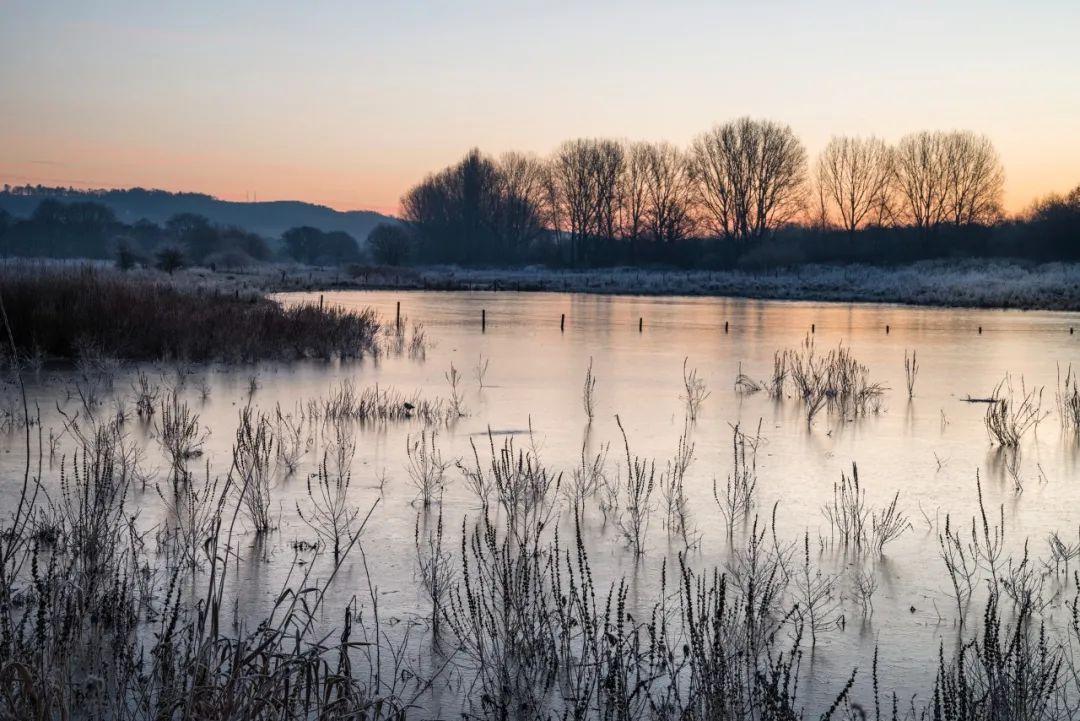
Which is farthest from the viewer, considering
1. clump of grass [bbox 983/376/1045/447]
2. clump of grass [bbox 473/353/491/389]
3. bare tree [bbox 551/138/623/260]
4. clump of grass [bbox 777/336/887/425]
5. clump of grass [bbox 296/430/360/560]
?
bare tree [bbox 551/138/623/260]

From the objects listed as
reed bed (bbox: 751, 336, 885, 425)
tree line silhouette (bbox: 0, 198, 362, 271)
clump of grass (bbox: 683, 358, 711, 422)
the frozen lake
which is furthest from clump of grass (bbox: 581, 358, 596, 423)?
tree line silhouette (bbox: 0, 198, 362, 271)

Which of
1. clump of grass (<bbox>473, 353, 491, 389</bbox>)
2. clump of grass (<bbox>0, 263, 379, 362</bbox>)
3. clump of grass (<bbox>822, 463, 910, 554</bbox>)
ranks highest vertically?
clump of grass (<bbox>0, 263, 379, 362</bbox>)

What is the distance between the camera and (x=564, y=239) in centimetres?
9875

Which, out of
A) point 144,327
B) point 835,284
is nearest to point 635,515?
point 144,327

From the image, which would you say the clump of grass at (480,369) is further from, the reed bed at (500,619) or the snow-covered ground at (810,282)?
the snow-covered ground at (810,282)

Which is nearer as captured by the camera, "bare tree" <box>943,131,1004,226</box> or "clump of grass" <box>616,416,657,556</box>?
"clump of grass" <box>616,416,657,556</box>

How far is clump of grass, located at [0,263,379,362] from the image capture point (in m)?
17.5

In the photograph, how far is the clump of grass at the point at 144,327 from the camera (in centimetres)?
1755

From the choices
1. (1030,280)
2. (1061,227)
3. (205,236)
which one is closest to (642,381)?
(1030,280)

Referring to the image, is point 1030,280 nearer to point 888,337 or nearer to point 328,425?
point 888,337

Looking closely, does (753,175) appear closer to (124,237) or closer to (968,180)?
(968,180)

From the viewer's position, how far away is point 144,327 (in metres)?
18.4

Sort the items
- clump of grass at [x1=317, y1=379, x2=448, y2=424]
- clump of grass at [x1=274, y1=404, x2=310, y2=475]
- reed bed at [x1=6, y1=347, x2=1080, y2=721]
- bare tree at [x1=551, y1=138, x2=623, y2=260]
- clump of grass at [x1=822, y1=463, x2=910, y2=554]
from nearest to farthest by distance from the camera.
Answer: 1. reed bed at [x1=6, y1=347, x2=1080, y2=721]
2. clump of grass at [x1=822, y1=463, x2=910, y2=554]
3. clump of grass at [x1=274, y1=404, x2=310, y2=475]
4. clump of grass at [x1=317, y1=379, x2=448, y2=424]
5. bare tree at [x1=551, y1=138, x2=623, y2=260]

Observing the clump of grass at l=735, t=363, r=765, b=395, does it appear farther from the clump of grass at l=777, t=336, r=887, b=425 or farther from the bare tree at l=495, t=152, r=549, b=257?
the bare tree at l=495, t=152, r=549, b=257
